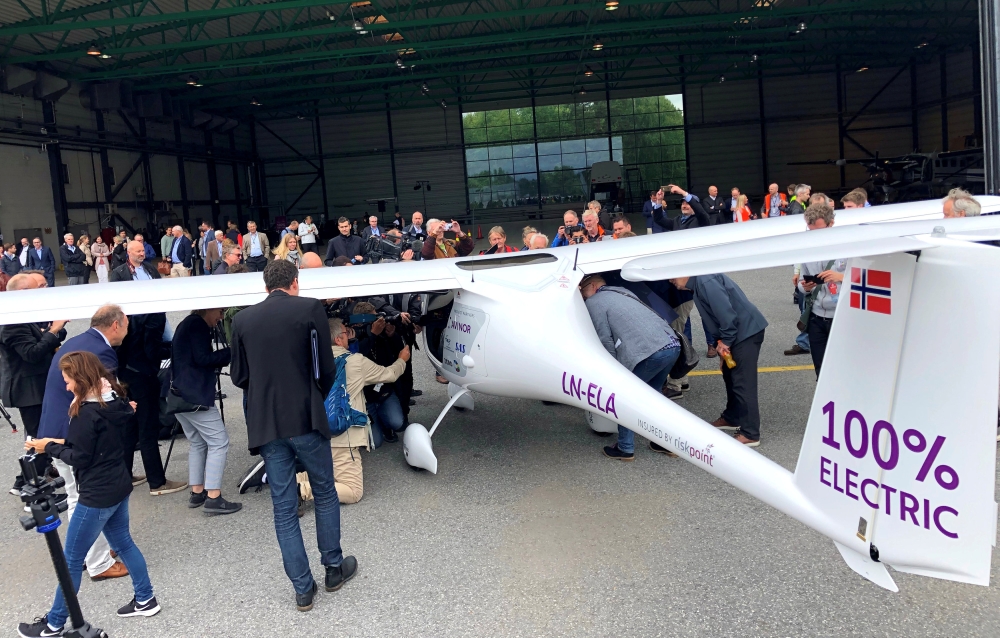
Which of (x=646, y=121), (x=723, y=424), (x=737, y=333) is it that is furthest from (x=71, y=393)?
(x=646, y=121)

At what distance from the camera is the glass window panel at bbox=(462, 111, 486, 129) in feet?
140

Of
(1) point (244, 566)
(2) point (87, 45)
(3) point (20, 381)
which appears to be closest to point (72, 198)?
(2) point (87, 45)

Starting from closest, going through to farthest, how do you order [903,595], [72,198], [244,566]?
1. [903,595]
2. [244,566]
3. [72,198]

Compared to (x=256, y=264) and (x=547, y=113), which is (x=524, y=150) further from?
(x=256, y=264)

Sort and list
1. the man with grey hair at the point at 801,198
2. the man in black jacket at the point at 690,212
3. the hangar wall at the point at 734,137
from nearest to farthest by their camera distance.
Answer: the man in black jacket at the point at 690,212, the man with grey hair at the point at 801,198, the hangar wall at the point at 734,137

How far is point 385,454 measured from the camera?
677 cm

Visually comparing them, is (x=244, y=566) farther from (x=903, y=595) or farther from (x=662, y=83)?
(x=662, y=83)

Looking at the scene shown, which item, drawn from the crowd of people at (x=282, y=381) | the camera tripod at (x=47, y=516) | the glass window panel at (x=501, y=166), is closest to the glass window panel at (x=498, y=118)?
the glass window panel at (x=501, y=166)

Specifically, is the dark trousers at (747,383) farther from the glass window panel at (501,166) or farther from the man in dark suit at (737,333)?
the glass window panel at (501,166)

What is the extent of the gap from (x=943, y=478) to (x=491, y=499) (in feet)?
11.7

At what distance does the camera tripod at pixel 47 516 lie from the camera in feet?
11.6

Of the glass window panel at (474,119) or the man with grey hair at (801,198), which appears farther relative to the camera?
the glass window panel at (474,119)

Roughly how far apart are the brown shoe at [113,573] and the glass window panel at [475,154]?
4057cm

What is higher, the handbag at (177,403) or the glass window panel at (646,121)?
the glass window panel at (646,121)
